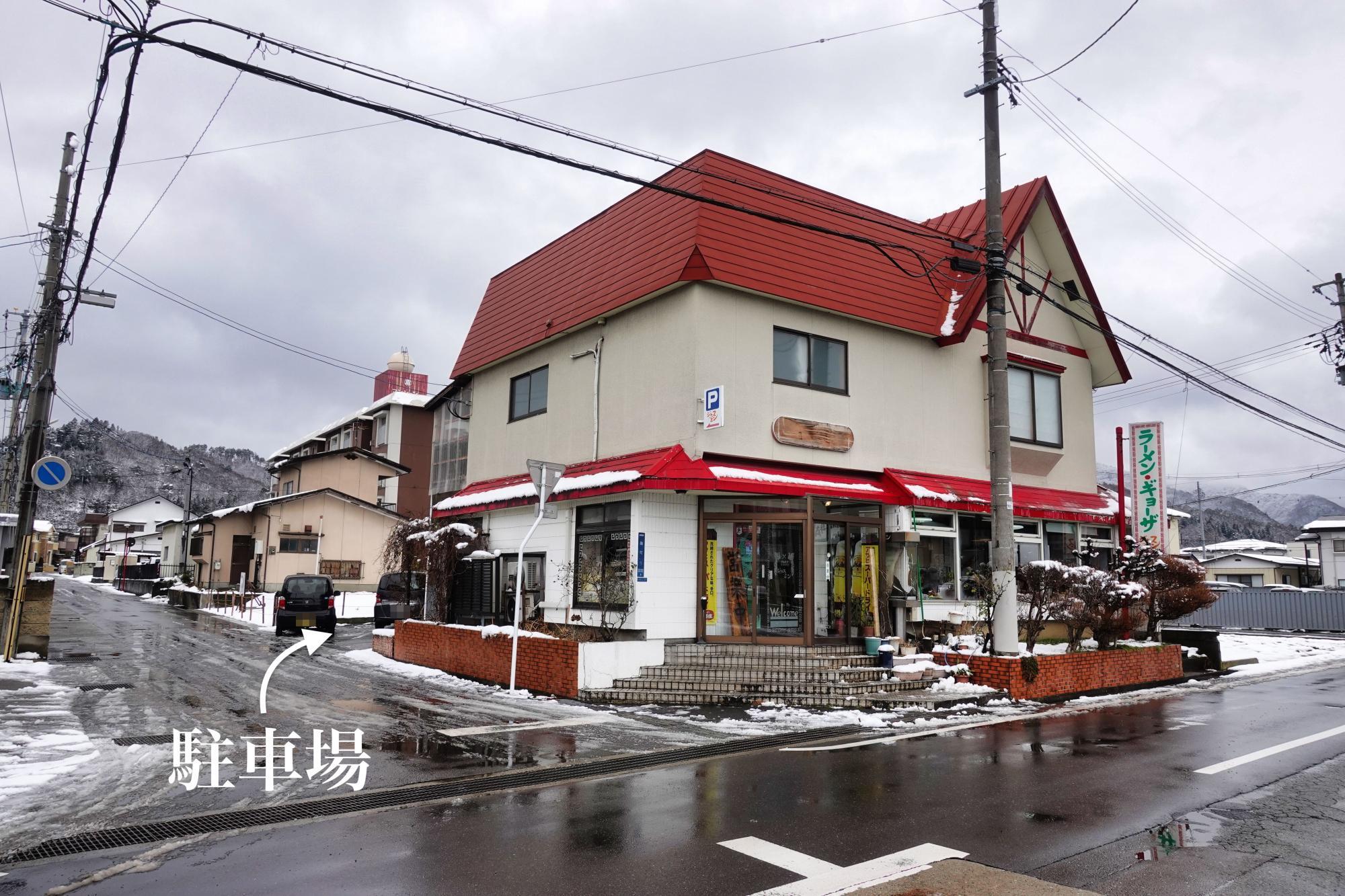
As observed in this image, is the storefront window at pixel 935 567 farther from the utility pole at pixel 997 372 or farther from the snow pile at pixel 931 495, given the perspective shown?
the utility pole at pixel 997 372

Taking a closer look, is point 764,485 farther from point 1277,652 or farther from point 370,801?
point 1277,652

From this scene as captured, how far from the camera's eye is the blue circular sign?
550 inches

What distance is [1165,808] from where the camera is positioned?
6840 mm

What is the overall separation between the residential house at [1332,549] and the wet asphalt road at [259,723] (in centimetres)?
4049

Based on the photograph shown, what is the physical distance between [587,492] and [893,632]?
21.0 ft

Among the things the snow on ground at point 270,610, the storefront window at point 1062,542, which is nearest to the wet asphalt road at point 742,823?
the storefront window at point 1062,542

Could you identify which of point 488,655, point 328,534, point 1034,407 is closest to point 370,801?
point 488,655

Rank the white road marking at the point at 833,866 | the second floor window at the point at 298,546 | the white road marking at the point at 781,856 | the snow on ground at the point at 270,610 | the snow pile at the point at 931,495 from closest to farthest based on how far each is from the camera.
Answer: the white road marking at the point at 833,866 < the white road marking at the point at 781,856 < the snow pile at the point at 931,495 < the snow on ground at the point at 270,610 < the second floor window at the point at 298,546

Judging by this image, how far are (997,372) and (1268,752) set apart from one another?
6733mm

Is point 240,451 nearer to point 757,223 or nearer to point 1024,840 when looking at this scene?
point 757,223

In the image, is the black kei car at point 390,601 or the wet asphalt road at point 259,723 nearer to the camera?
the wet asphalt road at point 259,723

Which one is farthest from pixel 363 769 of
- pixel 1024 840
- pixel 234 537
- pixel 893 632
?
pixel 234 537

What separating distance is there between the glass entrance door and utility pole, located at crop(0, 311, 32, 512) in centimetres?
1778

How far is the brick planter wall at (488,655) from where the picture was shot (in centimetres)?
1331
